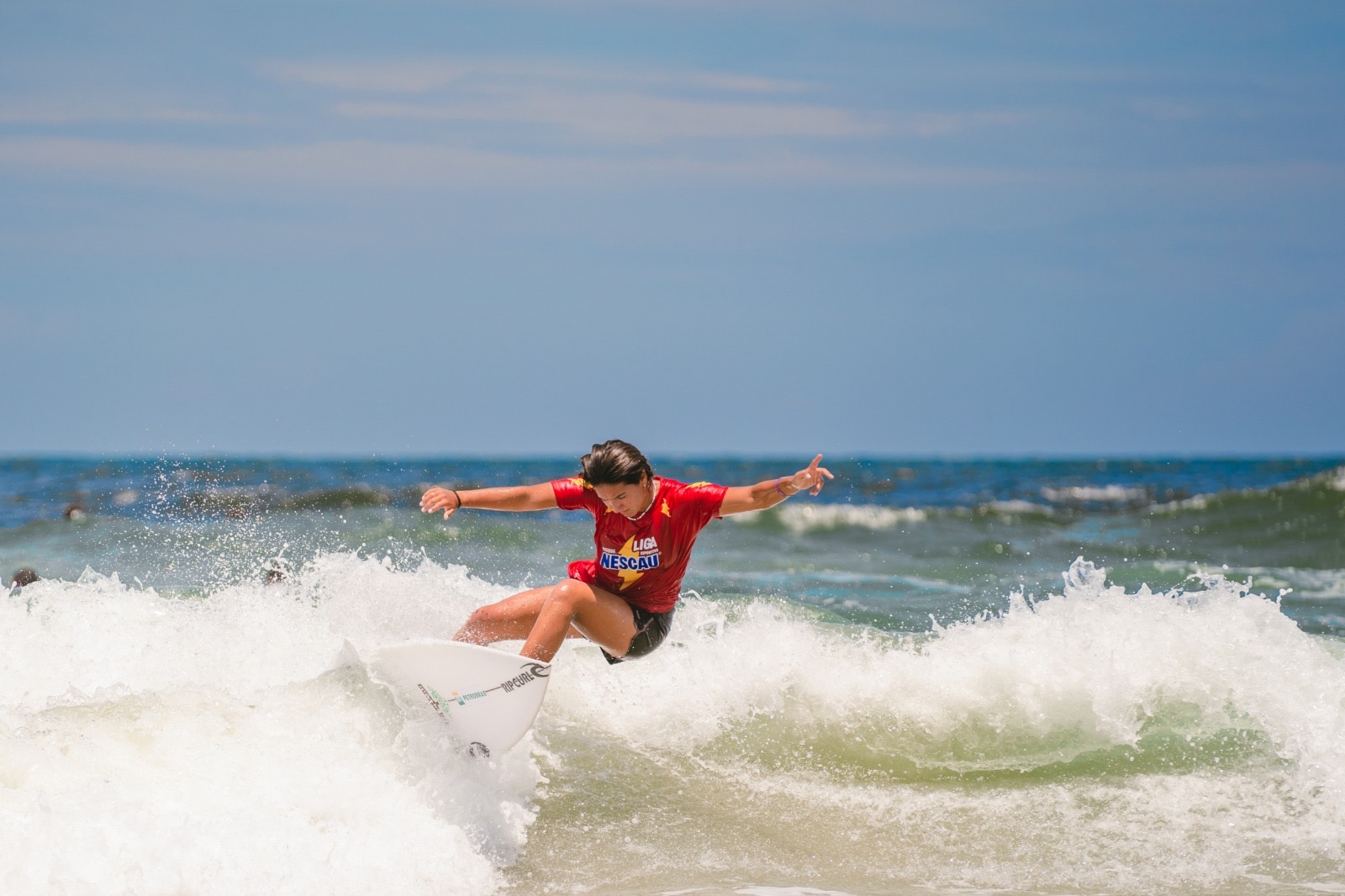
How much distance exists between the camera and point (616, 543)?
6.38 m

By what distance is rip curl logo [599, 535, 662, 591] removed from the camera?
6355 millimetres

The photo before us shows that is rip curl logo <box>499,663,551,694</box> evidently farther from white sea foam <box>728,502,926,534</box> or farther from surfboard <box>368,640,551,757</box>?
white sea foam <box>728,502,926,534</box>

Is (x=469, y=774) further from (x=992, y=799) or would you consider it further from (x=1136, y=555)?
(x=1136, y=555)

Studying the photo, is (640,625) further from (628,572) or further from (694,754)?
(694,754)

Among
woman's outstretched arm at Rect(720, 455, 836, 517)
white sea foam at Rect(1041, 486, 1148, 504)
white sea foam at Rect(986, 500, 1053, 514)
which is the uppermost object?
woman's outstretched arm at Rect(720, 455, 836, 517)

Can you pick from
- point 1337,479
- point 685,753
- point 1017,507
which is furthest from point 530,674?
point 1017,507

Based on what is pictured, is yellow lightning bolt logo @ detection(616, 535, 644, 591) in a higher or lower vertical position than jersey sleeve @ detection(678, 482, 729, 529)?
lower

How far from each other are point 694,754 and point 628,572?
4.64 feet

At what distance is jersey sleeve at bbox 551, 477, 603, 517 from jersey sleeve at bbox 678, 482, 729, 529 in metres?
0.47

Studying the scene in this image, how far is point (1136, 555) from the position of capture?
17.1 meters

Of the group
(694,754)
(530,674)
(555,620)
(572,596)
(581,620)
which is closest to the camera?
(530,674)

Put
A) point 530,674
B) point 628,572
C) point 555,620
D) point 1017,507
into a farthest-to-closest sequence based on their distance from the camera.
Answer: point 1017,507 → point 628,572 → point 555,620 → point 530,674

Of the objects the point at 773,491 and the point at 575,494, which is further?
the point at 575,494

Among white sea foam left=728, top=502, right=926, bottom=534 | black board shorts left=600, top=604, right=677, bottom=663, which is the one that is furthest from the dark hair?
white sea foam left=728, top=502, right=926, bottom=534
